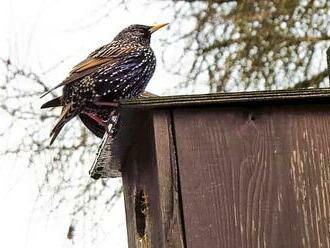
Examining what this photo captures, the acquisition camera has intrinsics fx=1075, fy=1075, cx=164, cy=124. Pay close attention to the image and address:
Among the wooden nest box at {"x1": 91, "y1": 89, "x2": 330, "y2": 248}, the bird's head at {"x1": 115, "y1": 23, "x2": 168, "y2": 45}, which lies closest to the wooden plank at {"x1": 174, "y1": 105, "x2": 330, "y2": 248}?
the wooden nest box at {"x1": 91, "y1": 89, "x2": 330, "y2": 248}

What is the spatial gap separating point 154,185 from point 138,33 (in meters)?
1.12

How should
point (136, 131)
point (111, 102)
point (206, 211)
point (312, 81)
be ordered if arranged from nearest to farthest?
point (206, 211) < point (136, 131) < point (111, 102) < point (312, 81)

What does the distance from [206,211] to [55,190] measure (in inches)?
79.3

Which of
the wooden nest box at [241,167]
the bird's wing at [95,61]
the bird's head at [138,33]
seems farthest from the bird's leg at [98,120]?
the bird's head at [138,33]

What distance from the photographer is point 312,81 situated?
4.52 m

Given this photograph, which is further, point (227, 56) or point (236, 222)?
point (227, 56)

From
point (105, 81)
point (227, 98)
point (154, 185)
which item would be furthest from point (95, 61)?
point (227, 98)

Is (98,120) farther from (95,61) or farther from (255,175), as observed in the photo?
(255,175)

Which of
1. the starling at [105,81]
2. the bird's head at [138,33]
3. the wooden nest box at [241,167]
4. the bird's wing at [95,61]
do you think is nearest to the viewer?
the wooden nest box at [241,167]

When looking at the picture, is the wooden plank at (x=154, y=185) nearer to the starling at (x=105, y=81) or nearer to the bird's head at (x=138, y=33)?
the starling at (x=105, y=81)

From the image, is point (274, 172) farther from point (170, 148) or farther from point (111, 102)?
point (111, 102)

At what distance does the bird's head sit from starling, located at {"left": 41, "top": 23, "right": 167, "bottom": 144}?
0.35 ft

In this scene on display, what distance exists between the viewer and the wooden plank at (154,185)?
2.65 metres

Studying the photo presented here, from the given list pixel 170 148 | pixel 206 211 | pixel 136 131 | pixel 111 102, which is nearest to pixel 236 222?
pixel 206 211
